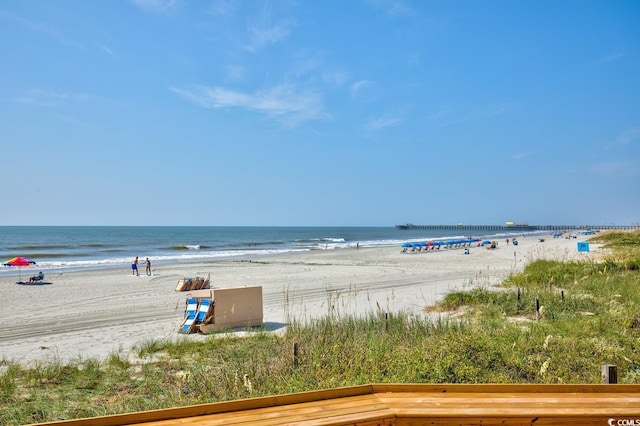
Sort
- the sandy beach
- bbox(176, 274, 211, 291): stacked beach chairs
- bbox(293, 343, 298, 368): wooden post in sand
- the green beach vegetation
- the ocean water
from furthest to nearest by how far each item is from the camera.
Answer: the ocean water
bbox(176, 274, 211, 291): stacked beach chairs
the sandy beach
bbox(293, 343, 298, 368): wooden post in sand
the green beach vegetation

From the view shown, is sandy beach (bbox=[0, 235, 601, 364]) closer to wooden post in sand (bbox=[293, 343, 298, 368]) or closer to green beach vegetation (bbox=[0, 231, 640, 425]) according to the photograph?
green beach vegetation (bbox=[0, 231, 640, 425])

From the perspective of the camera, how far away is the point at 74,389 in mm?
5996

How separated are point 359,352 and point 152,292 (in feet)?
44.7

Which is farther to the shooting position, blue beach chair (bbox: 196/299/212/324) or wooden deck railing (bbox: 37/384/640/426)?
blue beach chair (bbox: 196/299/212/324)

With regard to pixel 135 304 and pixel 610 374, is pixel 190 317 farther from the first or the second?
pixel 610 374

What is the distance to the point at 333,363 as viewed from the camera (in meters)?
5.48

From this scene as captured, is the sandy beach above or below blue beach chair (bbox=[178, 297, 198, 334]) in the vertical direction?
below

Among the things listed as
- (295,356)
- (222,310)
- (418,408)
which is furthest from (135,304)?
(418,408)

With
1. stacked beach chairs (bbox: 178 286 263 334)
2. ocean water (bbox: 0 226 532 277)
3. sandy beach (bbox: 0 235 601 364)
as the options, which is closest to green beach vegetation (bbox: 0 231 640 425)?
stacked beach chairs (bbox: 178 286 263 334)

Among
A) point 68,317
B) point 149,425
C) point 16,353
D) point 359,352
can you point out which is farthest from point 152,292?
point 149,425

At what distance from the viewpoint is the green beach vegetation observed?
192 inches

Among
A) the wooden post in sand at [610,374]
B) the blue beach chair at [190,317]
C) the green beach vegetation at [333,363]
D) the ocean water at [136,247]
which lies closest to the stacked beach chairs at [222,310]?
the blue beach chair at [190,317]

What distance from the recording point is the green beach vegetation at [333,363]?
4.88 meters

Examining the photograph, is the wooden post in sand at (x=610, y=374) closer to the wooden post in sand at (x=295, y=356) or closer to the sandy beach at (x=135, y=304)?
the wooden post in sand at (x=295, y=356)
